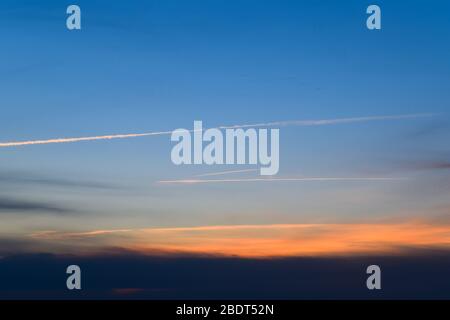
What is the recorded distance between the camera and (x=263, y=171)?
38125 mm

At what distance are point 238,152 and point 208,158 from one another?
1.35 metres

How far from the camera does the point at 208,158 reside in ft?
122
